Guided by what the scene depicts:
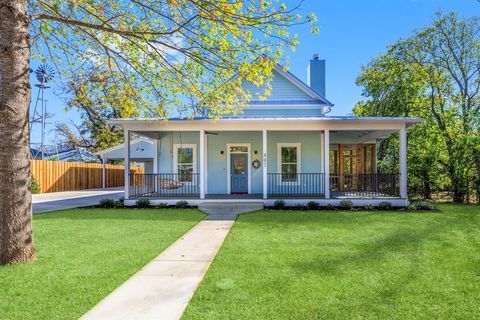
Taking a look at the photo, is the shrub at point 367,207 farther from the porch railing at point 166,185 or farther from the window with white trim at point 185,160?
the window with white trim at point 185,160

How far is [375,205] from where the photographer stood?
1251cm

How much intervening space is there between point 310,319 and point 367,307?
76cm

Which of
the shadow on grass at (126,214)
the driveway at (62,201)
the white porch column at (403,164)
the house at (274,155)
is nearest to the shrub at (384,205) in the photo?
the house at (274,155)

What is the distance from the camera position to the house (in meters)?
12.7

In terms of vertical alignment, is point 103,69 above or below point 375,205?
above

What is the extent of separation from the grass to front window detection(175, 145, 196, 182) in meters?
5.06

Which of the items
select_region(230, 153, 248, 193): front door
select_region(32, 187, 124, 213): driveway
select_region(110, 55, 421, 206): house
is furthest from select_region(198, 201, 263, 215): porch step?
select_region(32, 187, 124, 213): driveway

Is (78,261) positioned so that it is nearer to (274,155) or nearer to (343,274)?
(343,274)

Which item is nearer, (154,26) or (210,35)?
(210,35)

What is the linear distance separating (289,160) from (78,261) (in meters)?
11.2

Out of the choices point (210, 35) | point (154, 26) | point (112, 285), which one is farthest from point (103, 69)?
point (112, 285)

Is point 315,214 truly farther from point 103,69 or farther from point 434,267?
point 103,69

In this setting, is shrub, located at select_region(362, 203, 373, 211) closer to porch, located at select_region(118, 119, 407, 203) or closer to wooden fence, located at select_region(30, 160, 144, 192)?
porch, located at select_region(118, 119, 407, 203)

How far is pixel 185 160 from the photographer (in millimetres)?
15188
